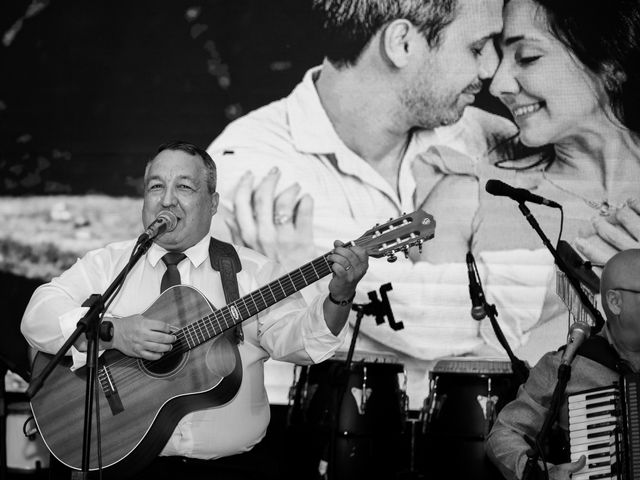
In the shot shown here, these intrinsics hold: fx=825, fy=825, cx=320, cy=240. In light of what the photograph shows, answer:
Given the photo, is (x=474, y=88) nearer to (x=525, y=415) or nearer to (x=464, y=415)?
(x=464, y=415)

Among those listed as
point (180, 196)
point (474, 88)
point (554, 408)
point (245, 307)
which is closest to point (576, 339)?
point (554, 408)

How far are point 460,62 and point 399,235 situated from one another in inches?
103

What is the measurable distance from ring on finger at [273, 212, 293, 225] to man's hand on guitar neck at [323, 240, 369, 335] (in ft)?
7.50

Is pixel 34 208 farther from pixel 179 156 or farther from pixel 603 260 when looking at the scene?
pixel 603 260

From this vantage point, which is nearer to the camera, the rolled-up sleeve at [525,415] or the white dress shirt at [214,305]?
the rolled-up sleeve at [525,415]

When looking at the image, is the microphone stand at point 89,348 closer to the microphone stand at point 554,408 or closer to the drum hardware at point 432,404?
the microphone stand at point 554,408

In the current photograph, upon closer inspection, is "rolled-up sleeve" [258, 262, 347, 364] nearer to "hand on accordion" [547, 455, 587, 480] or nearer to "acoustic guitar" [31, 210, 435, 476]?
"acoustic guitar" [31, 210, 435, 476]

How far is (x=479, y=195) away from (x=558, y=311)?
2.96 feet

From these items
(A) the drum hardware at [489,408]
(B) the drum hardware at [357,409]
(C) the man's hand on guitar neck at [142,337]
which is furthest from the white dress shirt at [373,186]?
(C) the man's hand on guitar neck at [142,337]

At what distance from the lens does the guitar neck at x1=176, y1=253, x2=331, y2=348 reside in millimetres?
3398

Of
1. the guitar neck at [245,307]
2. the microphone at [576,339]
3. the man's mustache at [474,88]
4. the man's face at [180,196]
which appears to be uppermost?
the man's mustache at [474,88]

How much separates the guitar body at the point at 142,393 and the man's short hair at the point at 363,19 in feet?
8.87

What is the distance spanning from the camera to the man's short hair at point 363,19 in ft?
18.2

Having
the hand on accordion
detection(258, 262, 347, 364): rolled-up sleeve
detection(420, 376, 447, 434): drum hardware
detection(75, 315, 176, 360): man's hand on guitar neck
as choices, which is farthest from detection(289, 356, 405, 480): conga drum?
the hand on accordion
